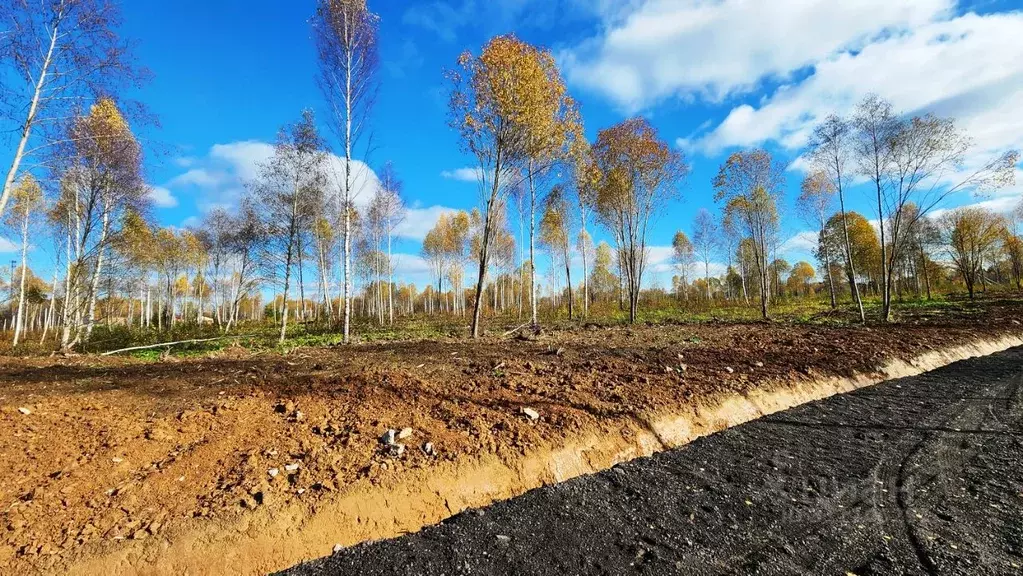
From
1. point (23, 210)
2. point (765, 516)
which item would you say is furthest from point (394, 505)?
point (23, 210)

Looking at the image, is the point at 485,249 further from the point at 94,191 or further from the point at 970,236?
the point at 970,236

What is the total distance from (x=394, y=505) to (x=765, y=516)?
10.0ft

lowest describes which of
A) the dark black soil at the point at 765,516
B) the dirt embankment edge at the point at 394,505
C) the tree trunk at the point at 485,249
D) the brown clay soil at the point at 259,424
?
the dark black soil at the point at 765,516

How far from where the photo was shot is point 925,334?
41.0 ft

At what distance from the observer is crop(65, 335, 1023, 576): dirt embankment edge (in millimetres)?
2607

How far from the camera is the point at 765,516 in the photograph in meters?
3.15

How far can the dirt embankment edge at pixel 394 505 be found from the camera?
2.61 meters

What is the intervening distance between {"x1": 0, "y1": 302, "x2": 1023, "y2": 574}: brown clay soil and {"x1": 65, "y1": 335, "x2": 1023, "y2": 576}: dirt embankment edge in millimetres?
56

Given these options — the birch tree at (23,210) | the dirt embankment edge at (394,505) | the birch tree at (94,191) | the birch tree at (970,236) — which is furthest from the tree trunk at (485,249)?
the birch tree at (970,236)

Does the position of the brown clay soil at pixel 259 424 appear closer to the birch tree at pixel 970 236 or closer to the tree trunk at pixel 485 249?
the tree trunk at pixel 485 249

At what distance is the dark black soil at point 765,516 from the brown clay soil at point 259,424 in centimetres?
73

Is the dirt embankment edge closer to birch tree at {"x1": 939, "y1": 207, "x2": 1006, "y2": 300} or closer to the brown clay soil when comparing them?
the brown clay soil

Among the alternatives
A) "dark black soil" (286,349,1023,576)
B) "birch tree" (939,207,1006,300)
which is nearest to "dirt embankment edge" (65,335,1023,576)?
"dark black soil" (286,349,1023,576)

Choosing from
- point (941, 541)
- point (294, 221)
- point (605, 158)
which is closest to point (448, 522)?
point (941, 541)
